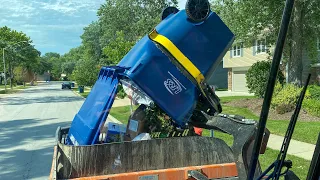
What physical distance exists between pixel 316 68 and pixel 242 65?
313 inches

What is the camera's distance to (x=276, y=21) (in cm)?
1561

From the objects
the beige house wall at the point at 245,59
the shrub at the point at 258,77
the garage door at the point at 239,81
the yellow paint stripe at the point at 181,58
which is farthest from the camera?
the garage door at the point at 239,81

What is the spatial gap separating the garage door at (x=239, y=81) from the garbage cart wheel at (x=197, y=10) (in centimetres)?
2919

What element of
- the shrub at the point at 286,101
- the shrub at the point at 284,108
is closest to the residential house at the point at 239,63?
the shrub at the point at 286,101

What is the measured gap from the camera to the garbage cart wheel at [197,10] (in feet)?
13.1

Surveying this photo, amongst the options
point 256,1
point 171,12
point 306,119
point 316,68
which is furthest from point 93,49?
point 171,12

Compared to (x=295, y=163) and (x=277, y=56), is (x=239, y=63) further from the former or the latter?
(x=277, y=56)

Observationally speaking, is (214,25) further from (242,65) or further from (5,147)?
(242,65)

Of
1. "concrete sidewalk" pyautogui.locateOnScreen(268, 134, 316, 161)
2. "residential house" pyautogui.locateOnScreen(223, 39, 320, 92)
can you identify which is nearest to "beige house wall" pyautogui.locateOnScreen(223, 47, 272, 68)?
"residential house" pyautogui.locateOnScreen(223, 39, 320, 92)

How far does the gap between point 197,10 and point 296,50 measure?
43.4 ft

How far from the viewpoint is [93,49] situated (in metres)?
53.9

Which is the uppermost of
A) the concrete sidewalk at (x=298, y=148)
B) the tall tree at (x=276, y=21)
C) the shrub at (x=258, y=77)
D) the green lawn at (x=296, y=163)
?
the tall tree at (x=276, y=21)

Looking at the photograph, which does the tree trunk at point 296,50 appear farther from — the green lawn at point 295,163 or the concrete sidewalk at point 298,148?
the green lawn at point 295,163

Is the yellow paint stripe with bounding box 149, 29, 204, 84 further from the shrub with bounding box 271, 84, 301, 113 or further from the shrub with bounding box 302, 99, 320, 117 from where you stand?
the shrub with bounding box 271, 84, 301, 113
